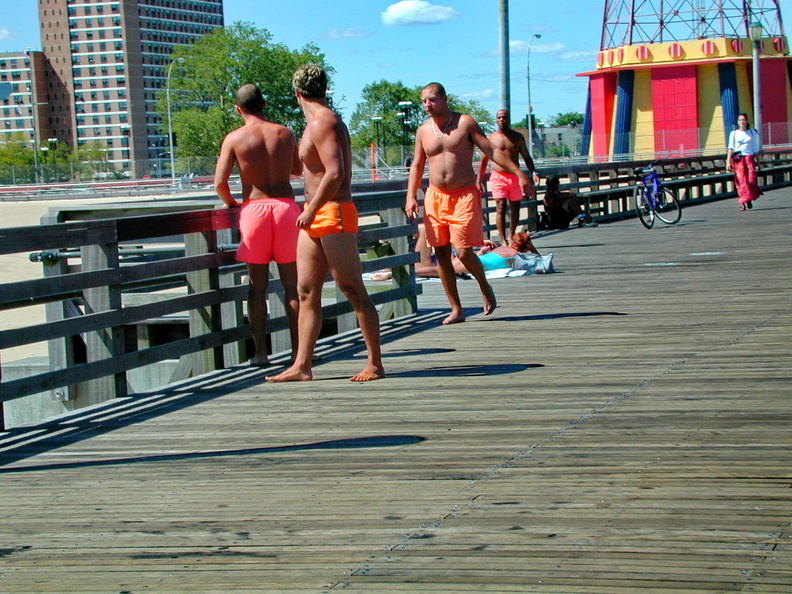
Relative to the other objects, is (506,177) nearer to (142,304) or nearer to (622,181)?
(142,304)

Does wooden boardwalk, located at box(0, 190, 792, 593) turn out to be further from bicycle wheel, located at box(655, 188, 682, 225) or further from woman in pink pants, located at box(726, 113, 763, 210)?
woman in pink pants, located at box(726, 113, 763, 210)

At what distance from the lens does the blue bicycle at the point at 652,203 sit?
19.6 meters

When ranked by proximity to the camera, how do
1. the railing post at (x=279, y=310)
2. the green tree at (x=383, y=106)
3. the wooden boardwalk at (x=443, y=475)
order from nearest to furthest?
the wooden boardwalk at (x=443, y=475)
the railing post at (x=279, y=310)
the green tree at (x=383, y=106)

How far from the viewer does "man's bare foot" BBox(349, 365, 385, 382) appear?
22.2ft

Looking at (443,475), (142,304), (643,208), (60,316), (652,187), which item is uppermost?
(652,187)

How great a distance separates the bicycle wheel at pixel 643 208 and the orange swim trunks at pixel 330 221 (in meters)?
13.8

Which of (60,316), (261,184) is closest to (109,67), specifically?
(60,316)

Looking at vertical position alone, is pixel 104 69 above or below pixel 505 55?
above

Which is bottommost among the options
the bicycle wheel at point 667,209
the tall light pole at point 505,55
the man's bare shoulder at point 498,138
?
the bicycle wheel at point 667,209

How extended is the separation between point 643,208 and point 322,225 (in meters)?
14.1

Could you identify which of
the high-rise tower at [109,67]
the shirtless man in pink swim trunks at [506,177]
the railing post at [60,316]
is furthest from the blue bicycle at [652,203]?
the high-rise tower at [109,67]

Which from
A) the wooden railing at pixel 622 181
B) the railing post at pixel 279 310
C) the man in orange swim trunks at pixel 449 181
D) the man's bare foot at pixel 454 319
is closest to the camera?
the railing post at pixel 279 310

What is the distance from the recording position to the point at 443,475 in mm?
4434

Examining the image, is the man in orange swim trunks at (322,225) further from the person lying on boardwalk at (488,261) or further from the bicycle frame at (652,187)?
the bicycle frame at (652,187)
